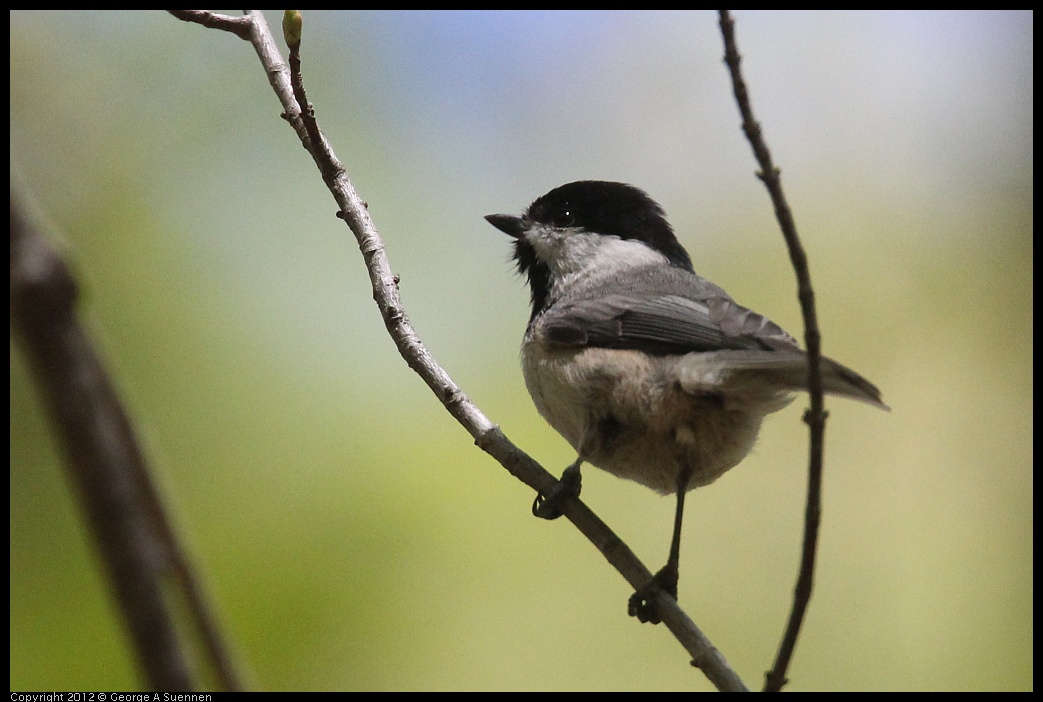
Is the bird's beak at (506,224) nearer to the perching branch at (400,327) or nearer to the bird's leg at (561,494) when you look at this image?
the perching branch at (400,327)

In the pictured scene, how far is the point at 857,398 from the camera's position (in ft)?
7.26

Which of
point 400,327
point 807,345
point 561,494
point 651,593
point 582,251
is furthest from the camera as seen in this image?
point 582,251

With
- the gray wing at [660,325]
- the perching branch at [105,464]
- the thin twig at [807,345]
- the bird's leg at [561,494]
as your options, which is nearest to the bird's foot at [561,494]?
the bird's leg at [561,494]

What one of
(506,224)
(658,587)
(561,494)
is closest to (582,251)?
(506,224)

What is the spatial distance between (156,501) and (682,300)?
2.53 m

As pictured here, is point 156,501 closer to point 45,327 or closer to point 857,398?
point 45,327

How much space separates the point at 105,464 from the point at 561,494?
209cm

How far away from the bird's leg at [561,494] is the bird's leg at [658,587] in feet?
1.12

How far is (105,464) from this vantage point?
1.93 feet

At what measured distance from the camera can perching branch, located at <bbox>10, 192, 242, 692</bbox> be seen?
0.58 m

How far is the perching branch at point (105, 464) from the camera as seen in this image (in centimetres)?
58

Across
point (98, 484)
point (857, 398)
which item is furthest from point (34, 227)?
point (857, 398)

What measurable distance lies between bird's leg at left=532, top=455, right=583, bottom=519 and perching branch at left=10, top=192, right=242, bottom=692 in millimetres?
2015

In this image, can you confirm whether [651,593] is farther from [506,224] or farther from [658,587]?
[506,224]
